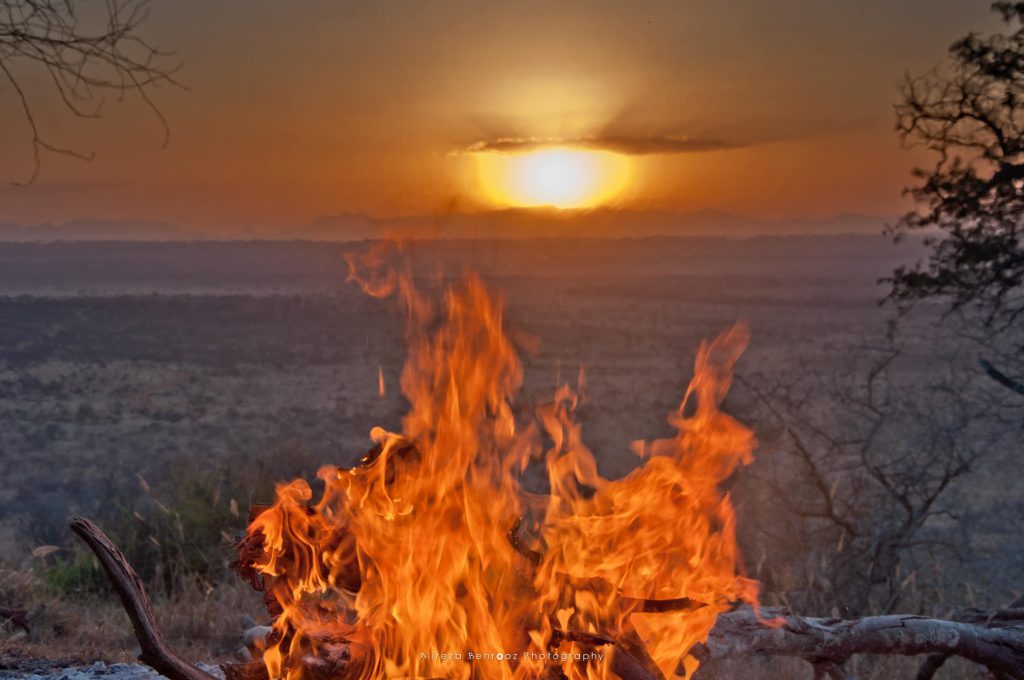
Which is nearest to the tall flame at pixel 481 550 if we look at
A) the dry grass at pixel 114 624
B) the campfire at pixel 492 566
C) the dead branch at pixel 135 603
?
the campfire at pixel 492 566

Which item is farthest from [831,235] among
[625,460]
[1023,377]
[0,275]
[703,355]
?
[703,355]

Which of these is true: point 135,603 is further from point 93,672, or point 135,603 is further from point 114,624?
point 114,624

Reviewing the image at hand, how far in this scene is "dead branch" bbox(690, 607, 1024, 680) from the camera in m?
3.90

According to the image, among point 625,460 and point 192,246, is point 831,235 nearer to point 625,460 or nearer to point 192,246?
point 192,246

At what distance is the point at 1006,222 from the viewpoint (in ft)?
24.3

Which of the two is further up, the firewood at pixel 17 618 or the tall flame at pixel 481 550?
the tall flame at pixel 481 550

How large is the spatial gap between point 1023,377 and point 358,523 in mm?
6853

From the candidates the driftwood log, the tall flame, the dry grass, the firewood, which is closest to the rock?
the dry grass

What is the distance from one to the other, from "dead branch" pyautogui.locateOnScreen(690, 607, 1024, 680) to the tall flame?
20cm

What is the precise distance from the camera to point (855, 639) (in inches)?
156

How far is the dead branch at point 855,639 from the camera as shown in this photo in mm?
3896

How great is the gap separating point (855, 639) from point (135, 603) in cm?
273

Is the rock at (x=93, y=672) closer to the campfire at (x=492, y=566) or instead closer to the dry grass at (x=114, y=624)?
the dry grass at (x=114, y=624)

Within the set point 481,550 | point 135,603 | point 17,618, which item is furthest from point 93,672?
point 481,550
